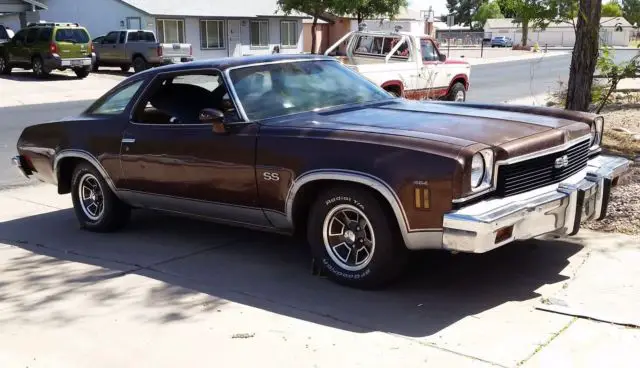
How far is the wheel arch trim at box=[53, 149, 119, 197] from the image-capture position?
6551 mm

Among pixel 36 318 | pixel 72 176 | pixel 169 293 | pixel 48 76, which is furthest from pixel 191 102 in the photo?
pixel 48 76

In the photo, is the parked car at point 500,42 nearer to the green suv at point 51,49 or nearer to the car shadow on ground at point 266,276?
the green suv at point 51,49

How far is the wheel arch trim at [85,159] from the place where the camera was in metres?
6.55

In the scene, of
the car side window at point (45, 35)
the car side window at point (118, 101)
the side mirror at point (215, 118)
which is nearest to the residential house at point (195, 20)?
the car side window at point (45, 35)

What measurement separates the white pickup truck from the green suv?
555 inches

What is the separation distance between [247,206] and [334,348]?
1671 mm

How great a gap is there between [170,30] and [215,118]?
3482 centimetres

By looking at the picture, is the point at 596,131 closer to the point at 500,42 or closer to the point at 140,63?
the point at 140,63

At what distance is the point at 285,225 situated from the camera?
5.36m

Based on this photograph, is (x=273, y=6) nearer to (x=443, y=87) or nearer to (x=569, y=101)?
(x=443, y=87)

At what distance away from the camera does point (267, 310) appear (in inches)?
188

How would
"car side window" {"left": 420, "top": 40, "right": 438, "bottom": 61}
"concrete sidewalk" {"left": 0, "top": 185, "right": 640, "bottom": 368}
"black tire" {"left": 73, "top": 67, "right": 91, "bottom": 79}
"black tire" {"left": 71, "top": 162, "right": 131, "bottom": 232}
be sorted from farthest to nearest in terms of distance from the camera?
"black tire" {"left": 73, "top": 67, "right": 91, "bottom": 79} → "car side window" {"left": 420, "top": 40, "right": 438, "bottom": 61} → "black tire" {"left": 71, "top": 162, "right": 131, "bottom": 232} → "concrete sidewalk" {"left": 0, "top": 185, "right": 640, "bottom": 368}

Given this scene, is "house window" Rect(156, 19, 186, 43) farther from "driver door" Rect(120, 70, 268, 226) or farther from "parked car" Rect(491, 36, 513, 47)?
"parked car" Rect(491, 36, 513, 47)

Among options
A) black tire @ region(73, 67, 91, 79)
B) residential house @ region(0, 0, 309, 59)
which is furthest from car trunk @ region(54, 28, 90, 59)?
residential house @ region(0, 0, 309, 59)
